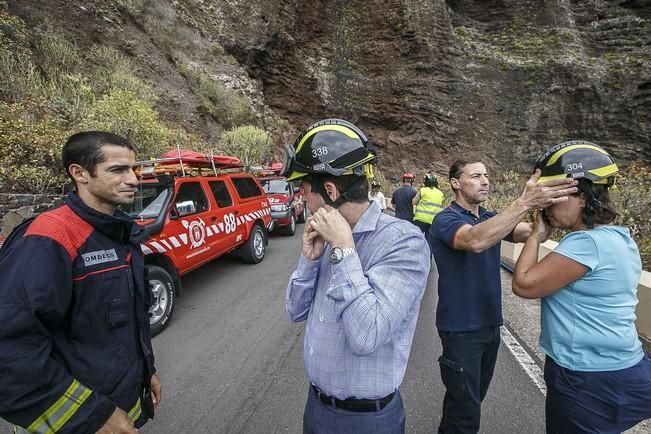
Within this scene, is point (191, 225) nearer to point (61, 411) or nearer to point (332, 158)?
point (61, 411)

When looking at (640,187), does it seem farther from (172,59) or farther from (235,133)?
(172,59)

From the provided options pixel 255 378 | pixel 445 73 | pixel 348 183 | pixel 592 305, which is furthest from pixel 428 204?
pixel 445 73

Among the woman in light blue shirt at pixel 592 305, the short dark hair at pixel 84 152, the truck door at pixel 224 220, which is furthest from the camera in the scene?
the truck door at pixel 224 220

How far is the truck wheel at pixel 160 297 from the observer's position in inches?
148

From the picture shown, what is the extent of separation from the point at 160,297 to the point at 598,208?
4170 mm

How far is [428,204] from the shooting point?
5.70 m

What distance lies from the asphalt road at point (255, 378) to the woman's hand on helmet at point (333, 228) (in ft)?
6.43

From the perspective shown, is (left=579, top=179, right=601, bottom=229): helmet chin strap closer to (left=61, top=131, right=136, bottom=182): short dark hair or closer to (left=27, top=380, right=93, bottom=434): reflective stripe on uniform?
(left=27, top=380, right=93, bottom=434): reflective stripe on uniform

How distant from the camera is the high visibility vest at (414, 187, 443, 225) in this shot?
563 cm

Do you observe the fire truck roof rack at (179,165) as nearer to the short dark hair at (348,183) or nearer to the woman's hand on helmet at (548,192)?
the short dark hair at (348,183)

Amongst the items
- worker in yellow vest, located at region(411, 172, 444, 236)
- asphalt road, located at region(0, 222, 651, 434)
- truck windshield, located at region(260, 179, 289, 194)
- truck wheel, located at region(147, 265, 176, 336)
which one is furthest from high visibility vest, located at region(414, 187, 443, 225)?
truck windshield, located at region(260, 179, 289, 194)

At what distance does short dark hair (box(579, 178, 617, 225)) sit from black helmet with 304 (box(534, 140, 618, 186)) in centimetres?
3

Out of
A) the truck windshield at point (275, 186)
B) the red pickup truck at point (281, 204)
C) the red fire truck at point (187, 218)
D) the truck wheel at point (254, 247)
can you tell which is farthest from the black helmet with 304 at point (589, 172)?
the truck windshield at point (275, 186)

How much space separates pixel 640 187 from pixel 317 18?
91.5ft
